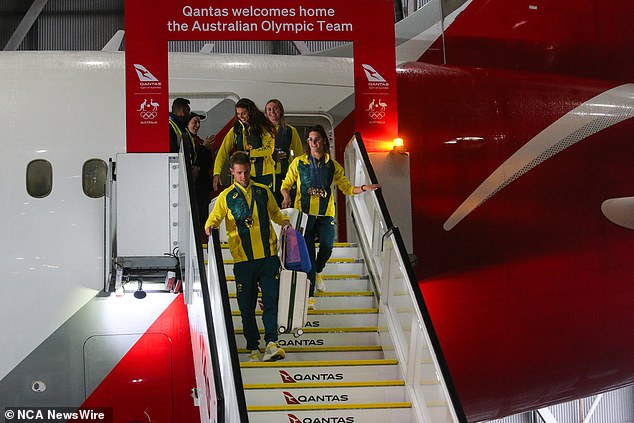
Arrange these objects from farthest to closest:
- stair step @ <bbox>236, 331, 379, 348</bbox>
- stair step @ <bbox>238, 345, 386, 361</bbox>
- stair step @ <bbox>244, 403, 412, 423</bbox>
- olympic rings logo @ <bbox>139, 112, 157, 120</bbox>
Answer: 1. olympic rings logo @ <bbox>139, 112, 157, 120</bbox>
2. stair step @ <bbox>236, 331, 379, 348</bbox>
3. stair step @ <bbox>238, 345, 386, 361</bbox>
4. stair step @ <bbox>244, 403, 412, 423</bbox>

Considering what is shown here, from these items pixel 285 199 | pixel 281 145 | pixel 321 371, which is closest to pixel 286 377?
pixel 321 371

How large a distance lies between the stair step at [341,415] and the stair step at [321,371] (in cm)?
43

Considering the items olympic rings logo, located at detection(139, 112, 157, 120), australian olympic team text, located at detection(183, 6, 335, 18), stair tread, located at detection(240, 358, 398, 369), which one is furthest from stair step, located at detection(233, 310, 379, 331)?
australian olympic team text, located at detection(183, 6, 335, 18)

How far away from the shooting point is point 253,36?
911 cm

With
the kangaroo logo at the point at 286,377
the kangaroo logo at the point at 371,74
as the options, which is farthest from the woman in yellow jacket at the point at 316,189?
the kangaroo logo at the point at 371,74

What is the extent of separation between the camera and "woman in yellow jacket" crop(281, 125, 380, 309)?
780 cm

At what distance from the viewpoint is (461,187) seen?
7676mm

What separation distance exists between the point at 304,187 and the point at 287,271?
3.31ft

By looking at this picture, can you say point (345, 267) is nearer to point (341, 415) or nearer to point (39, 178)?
point (341, 415)

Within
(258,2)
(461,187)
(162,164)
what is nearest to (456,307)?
(461,187)

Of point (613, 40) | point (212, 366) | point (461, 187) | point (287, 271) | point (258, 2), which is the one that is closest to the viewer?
point (212, 366)

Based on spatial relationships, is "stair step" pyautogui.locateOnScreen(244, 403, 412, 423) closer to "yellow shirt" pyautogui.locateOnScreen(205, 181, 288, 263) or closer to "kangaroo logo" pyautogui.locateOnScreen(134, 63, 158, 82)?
"yellow shirt" pyautogui.locateOnScreen(205, 181, 288, 263)

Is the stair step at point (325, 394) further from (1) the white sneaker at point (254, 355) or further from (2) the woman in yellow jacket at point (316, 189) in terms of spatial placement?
(2) the woman in yellow jacket at point (316, 189)

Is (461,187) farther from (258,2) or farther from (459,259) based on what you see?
(258,2)
